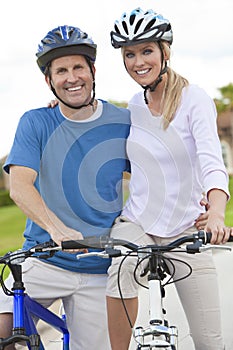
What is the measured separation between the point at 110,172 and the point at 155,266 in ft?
2.93

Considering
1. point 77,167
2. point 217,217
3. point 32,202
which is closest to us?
point 217,217

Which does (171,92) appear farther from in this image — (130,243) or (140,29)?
(130,243)

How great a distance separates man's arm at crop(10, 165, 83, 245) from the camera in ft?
12.7

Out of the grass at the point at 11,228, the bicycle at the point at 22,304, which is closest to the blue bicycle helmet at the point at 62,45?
the bicycle at the point at 22,304

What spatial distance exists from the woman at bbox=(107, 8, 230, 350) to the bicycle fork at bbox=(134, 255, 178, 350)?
525 millimetres

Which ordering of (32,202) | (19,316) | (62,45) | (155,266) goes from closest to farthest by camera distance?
1. (155,266)
2. (19,316)
3. (32,202)
4. (62,45)

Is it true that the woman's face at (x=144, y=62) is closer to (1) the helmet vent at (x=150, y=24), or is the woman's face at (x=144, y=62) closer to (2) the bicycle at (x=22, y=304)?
(1) the helmet vent at (x=150, y=24)

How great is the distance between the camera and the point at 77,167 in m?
4.18

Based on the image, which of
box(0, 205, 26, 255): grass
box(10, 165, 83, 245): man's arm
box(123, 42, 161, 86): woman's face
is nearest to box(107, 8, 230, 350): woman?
box(123, 42, 161, 86): woman's face

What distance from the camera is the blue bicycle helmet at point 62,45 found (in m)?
4.07

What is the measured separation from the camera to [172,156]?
3.98m

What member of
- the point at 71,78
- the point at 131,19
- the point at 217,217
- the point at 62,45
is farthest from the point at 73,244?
the point at 131,19

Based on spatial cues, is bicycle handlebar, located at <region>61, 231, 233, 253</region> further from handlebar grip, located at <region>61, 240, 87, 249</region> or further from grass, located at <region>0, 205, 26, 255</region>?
grass, located at <region>0, 205, 26, 255</region>

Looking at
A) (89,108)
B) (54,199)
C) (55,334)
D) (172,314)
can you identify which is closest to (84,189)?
(54,199)
